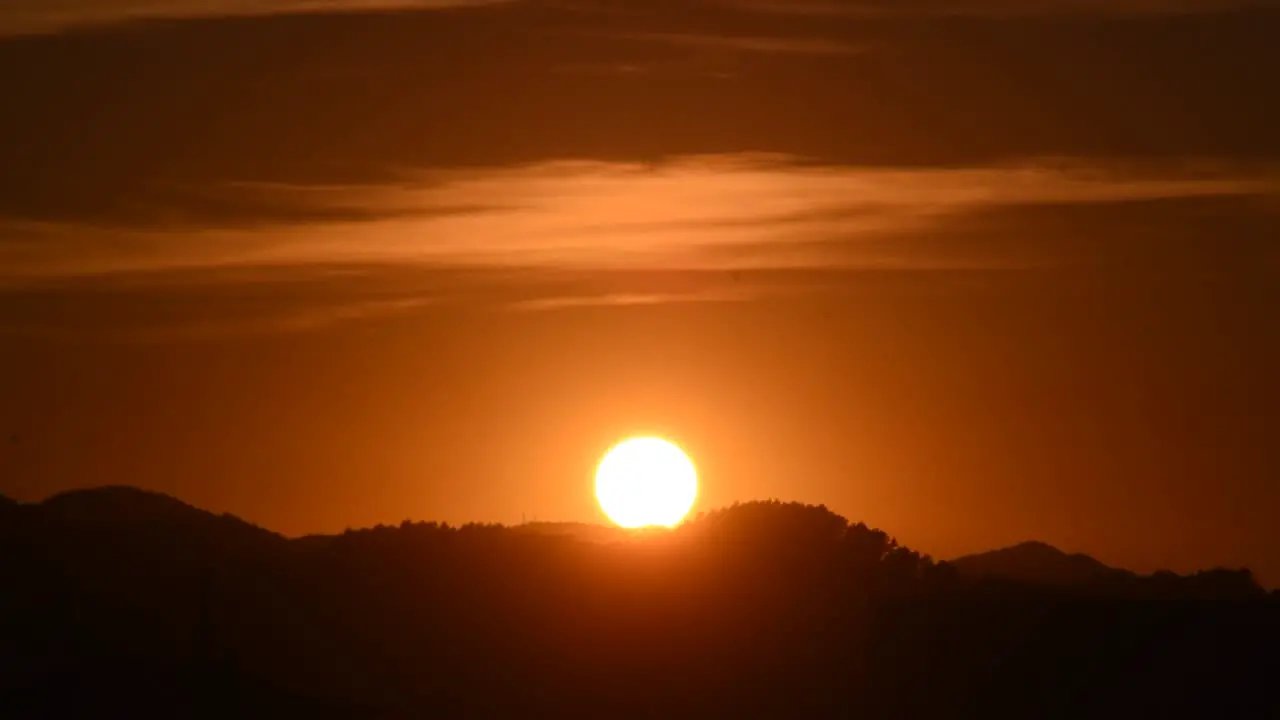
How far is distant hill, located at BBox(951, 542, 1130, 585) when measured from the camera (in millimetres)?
163500

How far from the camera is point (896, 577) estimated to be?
116938 mm

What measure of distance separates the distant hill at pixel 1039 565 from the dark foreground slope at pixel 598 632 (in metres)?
40.5

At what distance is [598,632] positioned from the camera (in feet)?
367

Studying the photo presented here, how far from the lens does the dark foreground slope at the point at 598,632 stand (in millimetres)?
103750

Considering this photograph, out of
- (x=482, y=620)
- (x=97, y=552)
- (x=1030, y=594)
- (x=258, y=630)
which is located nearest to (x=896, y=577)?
(x=1030, y=594)

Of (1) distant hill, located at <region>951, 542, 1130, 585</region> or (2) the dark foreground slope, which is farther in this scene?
(1) distant hill, located at <region>951, 542, 1130, 585</region>

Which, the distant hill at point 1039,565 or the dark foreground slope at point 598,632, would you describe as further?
the distant hill at point 1039,565

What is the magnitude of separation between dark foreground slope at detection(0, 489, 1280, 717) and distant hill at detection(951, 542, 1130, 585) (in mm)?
40472

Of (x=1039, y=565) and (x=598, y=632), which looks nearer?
(x=598, y=632)

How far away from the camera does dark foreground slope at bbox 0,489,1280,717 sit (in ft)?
340

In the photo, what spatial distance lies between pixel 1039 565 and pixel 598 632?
2776 inches

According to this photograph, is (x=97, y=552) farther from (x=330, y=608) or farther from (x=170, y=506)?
(x=170, y=506)

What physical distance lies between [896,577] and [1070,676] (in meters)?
Answer: 11.1

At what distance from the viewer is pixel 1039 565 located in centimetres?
17625
